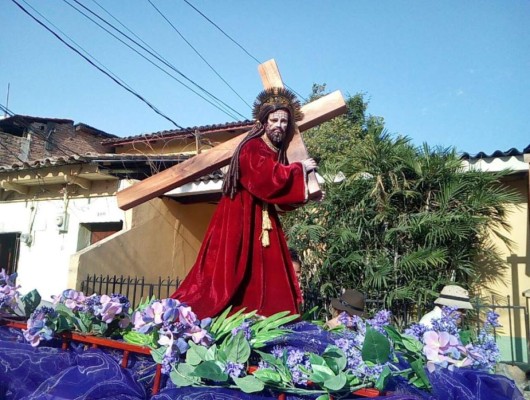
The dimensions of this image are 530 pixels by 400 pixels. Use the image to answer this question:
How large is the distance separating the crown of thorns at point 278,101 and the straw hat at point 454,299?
209cm

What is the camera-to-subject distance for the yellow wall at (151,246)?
24.4 feet

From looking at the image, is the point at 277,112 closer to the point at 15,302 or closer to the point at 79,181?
the point at 15,302

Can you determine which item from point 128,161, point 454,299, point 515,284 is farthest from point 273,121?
point 128,161

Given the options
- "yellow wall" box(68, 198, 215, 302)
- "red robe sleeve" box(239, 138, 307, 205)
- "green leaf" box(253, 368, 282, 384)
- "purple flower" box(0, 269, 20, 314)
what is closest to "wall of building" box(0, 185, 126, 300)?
"yellow wall" box(68, 198, 215, 302)

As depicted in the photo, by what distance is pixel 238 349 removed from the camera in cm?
168

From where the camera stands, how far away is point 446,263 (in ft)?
19.2

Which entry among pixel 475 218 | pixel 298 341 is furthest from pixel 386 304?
pixel 298 341

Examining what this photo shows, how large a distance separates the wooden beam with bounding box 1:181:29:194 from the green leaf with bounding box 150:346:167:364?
9.29 m

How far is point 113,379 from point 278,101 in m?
1.77

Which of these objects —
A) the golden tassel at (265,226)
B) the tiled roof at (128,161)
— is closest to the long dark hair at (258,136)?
the golden tassel at (265,226)

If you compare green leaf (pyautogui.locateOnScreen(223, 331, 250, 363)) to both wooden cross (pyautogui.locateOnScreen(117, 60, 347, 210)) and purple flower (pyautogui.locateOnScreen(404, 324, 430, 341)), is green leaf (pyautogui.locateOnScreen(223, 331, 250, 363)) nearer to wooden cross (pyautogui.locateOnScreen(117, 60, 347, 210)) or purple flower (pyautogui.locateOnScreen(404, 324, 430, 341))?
purple flower (pyautogui.locateOnScreen(404, 324, 430, 341))

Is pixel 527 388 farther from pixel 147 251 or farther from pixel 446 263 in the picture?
pixel 147 251

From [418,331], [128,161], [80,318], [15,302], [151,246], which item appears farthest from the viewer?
[151,246]

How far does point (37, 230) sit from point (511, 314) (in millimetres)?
8572
